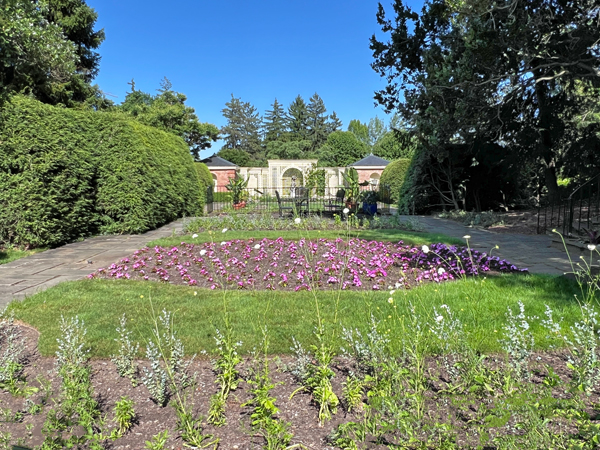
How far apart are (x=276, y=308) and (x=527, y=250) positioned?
4.71 meters

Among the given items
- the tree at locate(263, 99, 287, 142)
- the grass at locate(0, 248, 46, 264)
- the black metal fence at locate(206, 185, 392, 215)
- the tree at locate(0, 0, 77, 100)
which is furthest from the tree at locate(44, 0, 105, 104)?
the tree at locate(263, 99, 287, 142)

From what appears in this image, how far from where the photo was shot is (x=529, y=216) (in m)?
10.2

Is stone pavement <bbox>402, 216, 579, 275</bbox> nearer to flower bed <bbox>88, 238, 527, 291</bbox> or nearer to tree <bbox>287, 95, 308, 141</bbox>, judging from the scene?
flower bed <bbox>88, 238, 527, 291</bbox>

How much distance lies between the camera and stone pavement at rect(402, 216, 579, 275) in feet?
16.0

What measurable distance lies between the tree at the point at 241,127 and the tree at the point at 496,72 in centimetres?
4592

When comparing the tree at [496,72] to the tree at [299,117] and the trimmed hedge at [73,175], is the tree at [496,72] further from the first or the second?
the tree at [299,117]

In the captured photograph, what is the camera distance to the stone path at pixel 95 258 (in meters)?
4.52

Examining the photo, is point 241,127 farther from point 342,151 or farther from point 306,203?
point 306,203

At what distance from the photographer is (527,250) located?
20.0ft

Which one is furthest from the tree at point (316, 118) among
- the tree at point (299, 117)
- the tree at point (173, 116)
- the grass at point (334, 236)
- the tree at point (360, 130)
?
the grass at point (334, 236)

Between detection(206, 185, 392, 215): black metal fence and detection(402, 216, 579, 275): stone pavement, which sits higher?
detection(206, 185, 392, 215): black metal fence

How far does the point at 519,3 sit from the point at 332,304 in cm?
802

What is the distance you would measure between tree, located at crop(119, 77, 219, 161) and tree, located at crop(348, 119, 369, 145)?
2744 cm

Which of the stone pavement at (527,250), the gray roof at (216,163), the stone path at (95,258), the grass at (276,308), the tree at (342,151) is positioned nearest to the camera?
the grass at (276,308)
